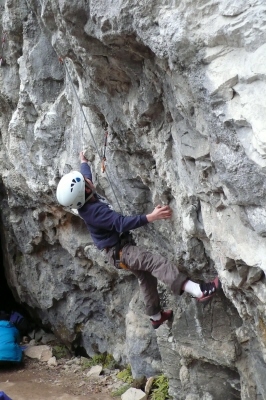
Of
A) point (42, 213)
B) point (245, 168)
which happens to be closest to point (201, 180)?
point (245, 168)

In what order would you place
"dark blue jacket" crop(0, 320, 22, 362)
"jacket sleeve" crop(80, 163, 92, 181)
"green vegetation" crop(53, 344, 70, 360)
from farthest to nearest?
1. "green vegetation" crop(53, 344, 70, 360)
2. "dark blue jacket" crop(0, 320, 22, 362)
3. "jacket sleeve" crop(80, 163, 92, 181)

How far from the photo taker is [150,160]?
5.87m

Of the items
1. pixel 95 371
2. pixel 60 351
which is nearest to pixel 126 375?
pixel 95 371

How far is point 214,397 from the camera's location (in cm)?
643

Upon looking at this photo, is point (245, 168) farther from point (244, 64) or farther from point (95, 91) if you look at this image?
point (95, 91)

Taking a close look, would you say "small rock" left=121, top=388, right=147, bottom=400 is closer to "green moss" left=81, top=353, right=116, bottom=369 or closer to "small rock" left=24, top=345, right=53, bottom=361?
"green moss" left=81, top=353, right=116, bottom=369

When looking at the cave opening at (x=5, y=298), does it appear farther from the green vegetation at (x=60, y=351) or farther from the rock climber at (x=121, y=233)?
the rock climber at (x=121, y=233)

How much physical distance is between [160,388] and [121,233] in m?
3.45

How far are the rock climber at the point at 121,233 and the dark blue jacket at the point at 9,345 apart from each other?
18.7 feet

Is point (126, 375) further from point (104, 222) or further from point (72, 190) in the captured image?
point (72, 190)

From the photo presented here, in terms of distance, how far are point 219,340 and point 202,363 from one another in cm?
64

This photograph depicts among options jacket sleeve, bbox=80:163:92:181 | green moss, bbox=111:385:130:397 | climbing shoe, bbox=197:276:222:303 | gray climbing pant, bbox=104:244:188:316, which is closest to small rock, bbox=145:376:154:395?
green moss, bbox=111:385:130:397

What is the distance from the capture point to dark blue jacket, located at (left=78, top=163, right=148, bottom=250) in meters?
5.31

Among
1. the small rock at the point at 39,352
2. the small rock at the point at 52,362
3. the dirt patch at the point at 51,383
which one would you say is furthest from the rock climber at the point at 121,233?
the small rock at the point at 39,352
